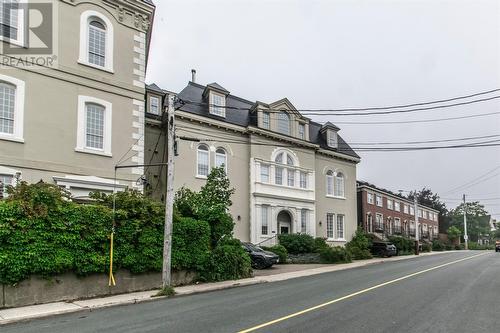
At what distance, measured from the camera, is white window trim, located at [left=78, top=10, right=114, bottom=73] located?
17.9 meters

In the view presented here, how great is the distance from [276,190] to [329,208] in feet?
24.0

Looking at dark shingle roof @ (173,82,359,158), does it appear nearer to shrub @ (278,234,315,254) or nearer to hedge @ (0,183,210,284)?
shrub @ (278,234,315,254)

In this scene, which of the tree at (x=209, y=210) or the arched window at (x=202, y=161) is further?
the arched window at (x=202, y=161)

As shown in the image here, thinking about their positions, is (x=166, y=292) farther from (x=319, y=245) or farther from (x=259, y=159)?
(x=319, y=245)

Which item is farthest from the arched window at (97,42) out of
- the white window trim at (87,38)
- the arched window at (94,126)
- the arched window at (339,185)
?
the arched window at (339,185)

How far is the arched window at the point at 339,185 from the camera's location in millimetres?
39125

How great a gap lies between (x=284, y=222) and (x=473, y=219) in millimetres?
90069

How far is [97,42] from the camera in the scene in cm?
1858

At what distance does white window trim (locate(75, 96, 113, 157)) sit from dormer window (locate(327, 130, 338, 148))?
24481mm

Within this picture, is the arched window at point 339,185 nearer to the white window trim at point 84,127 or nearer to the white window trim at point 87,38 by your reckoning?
A: the white window trim at point 84,127

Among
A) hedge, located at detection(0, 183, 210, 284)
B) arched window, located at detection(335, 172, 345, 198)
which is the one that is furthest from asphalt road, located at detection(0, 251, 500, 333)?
arched window, located at detection(335, 172, 345, 198)

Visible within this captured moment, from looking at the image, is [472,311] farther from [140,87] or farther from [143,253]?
[140,87]

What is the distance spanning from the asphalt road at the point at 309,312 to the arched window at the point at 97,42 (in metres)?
10.9

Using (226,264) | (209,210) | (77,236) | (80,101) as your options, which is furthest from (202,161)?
(77,236)
